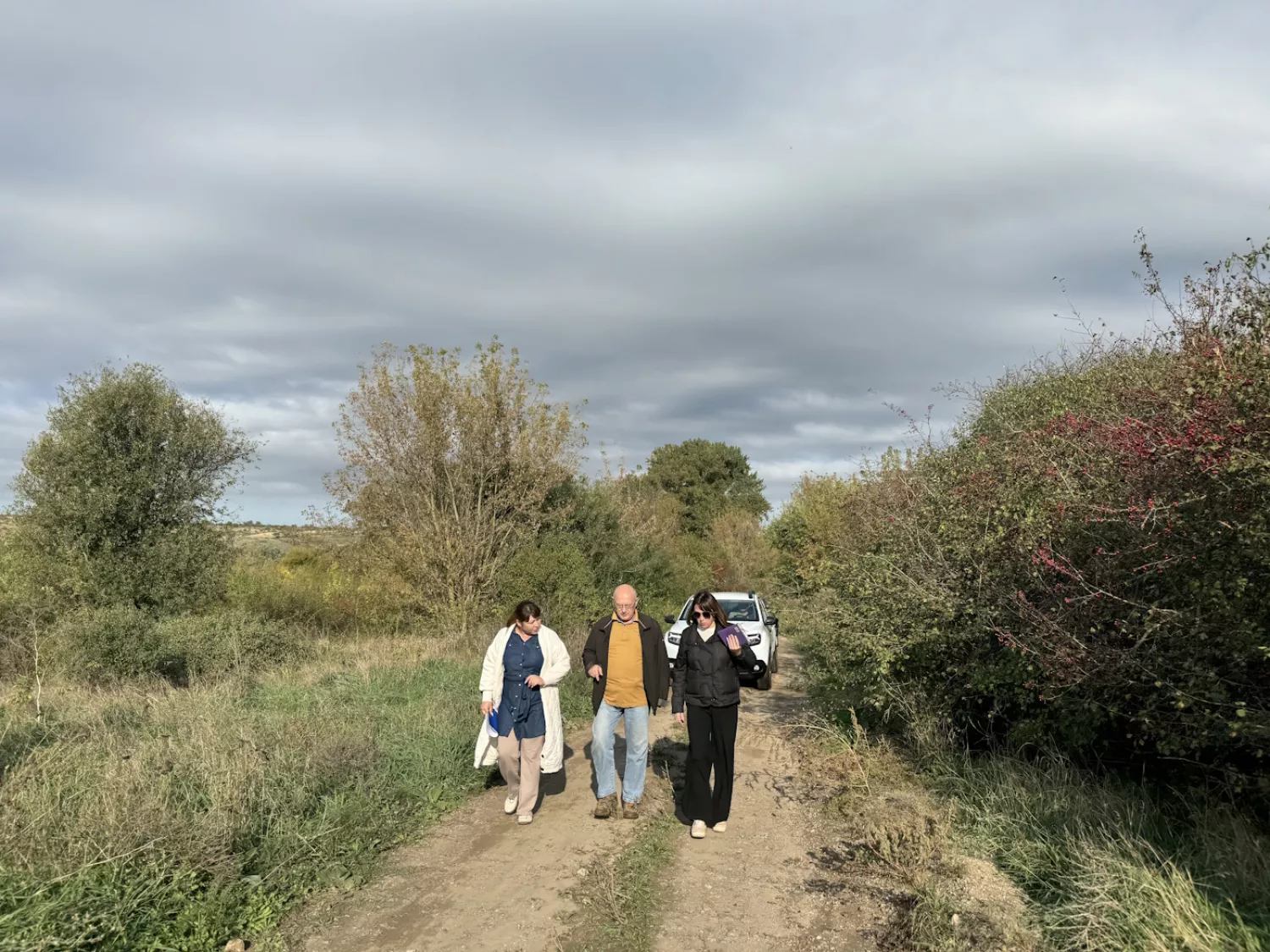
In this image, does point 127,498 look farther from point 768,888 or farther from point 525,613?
point 768,888

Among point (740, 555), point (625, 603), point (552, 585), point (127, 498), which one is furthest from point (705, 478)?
point (625, 603)

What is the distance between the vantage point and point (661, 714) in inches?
421

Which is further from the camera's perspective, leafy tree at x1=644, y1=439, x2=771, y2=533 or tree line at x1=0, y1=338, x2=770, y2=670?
leafy tree at x1=644, y1=439, x2=771, y2=533

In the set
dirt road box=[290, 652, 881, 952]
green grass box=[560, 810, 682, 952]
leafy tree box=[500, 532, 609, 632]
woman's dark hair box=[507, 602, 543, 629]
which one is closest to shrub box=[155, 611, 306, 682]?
leafy tree box=[500, 532, 609, 632]

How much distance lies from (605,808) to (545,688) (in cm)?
108

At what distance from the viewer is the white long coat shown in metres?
6.25

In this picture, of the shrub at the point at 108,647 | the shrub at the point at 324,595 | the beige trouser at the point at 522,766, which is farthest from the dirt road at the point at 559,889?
the shrub at the point at 324,595

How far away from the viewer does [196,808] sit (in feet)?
15.8

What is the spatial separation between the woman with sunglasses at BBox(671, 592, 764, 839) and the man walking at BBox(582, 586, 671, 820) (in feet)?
1.33

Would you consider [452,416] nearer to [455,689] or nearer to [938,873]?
[455,689]

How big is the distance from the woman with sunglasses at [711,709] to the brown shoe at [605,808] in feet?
2.05

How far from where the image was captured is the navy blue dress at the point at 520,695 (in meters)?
6.18

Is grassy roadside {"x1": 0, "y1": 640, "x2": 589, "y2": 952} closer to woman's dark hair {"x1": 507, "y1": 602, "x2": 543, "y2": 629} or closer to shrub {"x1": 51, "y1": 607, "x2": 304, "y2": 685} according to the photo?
woman's dark hair {"x1": 507, "y1": 602, "x2": 543, "y2": 629}

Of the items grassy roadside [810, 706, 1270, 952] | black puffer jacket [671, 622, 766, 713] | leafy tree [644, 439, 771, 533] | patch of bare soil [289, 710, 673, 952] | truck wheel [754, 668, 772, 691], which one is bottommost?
truck wheel [754, 668, 772, 691]
